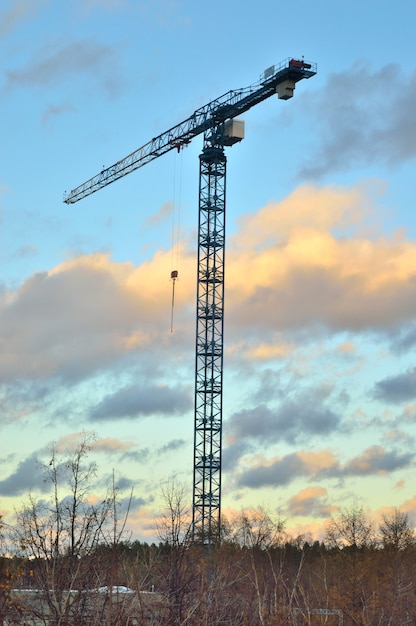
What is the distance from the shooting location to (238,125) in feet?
260

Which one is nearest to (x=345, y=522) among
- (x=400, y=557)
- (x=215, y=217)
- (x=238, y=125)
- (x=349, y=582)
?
(x=400, y=557)

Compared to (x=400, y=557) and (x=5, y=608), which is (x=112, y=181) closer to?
(x=400, y=557)

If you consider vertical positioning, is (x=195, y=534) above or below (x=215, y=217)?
below

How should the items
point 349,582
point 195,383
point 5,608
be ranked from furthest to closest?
Result: point 195,383
point 349,582
point 5,608

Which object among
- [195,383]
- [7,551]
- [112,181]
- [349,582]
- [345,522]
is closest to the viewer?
[7,551]

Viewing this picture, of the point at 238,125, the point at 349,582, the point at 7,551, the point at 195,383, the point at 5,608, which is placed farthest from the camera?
the point at 238,125

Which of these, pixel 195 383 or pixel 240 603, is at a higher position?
pixel 195 383

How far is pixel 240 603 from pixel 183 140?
58.3m

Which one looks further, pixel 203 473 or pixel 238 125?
pixel 238 125

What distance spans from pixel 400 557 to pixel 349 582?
13.1 meters

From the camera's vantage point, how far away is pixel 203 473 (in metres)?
72.9

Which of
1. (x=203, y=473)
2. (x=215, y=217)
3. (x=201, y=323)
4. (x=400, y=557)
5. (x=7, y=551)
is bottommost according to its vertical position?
(x=7, y=551)

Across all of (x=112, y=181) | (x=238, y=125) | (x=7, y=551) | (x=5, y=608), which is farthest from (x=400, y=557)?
(x=5, y=608)

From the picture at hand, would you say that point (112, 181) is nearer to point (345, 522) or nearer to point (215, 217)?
point (215, 217)
